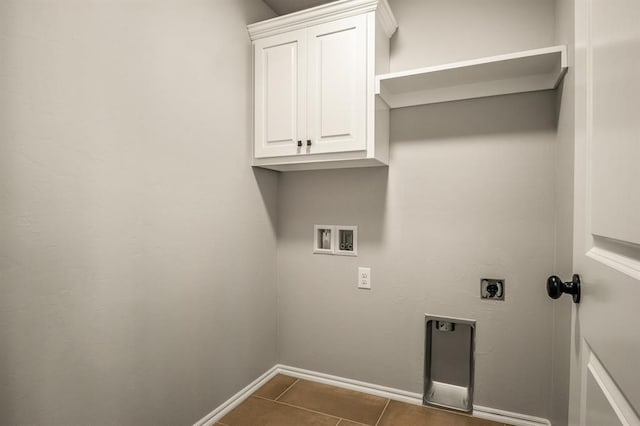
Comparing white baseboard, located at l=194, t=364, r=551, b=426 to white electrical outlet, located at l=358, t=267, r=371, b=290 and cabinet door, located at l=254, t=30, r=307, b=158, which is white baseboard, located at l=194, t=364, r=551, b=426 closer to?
white electrical outlet, located at l=358, t=267, r=371, b=290

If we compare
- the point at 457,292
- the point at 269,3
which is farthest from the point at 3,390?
the point at 269,3

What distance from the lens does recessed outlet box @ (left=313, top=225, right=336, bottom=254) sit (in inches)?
89.4

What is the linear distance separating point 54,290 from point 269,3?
2.07 m

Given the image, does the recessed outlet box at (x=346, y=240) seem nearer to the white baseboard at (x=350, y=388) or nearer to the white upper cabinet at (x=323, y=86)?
the white upper cabinet at (x=323, y=86)

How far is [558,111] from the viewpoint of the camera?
166cm

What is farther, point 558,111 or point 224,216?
point 224,216

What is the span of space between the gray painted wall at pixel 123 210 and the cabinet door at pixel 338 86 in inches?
17.7

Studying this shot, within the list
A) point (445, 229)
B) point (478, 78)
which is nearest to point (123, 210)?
point (445, 229)

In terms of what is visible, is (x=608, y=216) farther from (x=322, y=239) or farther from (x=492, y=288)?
(x=322, y=239)

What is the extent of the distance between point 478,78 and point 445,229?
0.83 m

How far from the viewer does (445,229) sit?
6.42ft

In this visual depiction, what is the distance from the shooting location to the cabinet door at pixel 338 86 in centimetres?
179

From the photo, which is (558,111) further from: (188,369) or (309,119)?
(188,369)

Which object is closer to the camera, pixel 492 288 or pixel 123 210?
pixel 123 210
